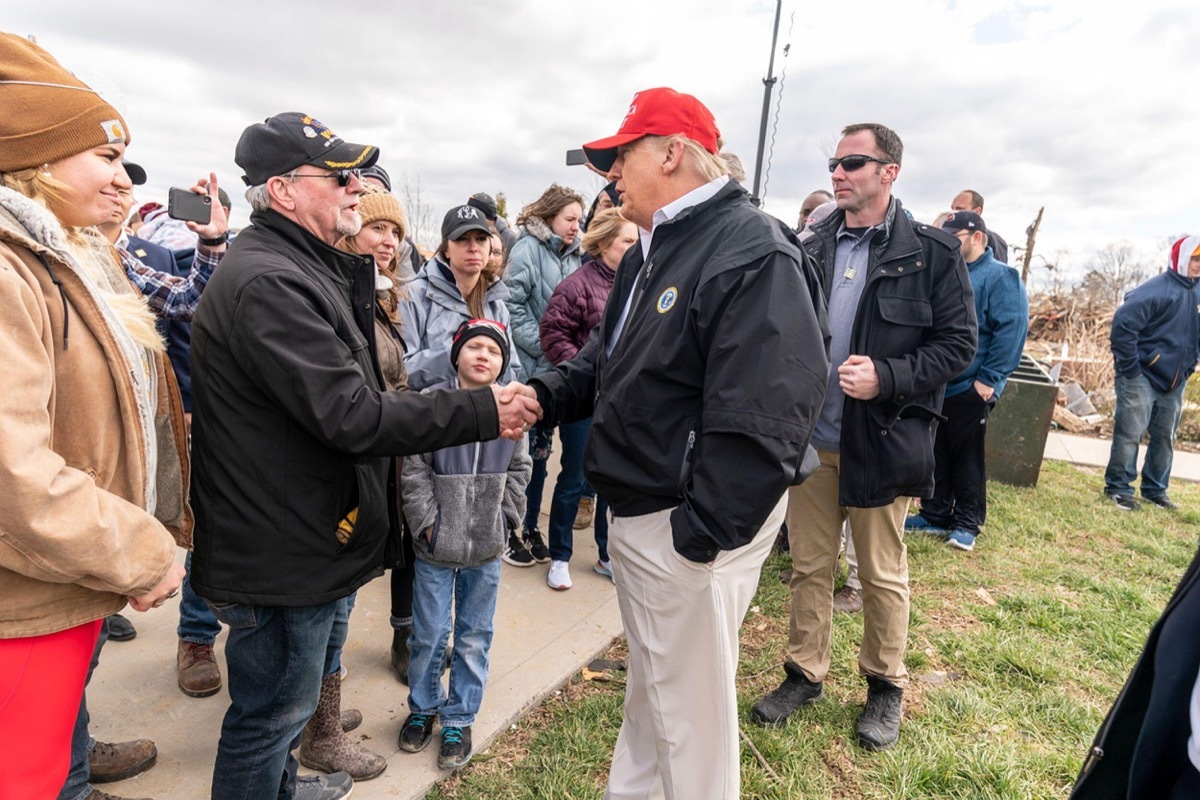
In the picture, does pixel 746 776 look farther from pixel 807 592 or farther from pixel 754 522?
pixel 754 522

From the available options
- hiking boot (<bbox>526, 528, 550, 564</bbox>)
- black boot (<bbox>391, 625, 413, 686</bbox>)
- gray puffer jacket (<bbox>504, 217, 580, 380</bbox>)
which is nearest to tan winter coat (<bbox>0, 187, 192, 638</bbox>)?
black boot (<bbox>391, 625, 413, 686</bbox>)

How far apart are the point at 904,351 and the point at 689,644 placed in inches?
65.3

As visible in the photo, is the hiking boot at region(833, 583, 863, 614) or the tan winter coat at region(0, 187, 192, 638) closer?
the tan winter coat at region(0, 187, 192, 638)

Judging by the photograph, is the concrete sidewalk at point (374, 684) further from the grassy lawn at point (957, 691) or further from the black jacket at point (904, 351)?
the black jacket at point (904, 351)

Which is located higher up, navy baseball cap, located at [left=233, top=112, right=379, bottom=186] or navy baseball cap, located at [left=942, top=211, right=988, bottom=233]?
navy baseball cap, located at [left=942, top=211, right=988, bottom=233]

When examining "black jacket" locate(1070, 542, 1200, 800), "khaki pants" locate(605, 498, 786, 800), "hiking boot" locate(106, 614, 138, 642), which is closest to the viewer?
"black jacket" locate(1070, 542, 1200, 800)

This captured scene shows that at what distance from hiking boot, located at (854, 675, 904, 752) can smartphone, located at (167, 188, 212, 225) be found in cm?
342

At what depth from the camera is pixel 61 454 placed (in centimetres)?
158

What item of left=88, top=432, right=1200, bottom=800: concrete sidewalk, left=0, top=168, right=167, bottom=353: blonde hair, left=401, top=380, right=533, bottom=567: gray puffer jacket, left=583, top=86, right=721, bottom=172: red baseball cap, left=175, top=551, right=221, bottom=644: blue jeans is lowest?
left=88, top=432, right=1200, bottom=800: concrete sidewalk

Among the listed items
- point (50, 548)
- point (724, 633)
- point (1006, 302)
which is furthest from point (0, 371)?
point (1006, 302)

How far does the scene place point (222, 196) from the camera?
355 cm

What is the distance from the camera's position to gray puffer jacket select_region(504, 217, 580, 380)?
191 inches

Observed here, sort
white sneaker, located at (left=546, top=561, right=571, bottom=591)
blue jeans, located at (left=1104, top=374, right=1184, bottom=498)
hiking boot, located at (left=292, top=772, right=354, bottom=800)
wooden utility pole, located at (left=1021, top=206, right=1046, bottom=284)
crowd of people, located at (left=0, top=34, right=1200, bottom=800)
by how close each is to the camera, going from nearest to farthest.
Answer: crowd of people, located at (left=0, top=34, right=1200, bottom=800) < hiking boot, located at (left=292, top=772, right=354, bottom=800) < white sneaker, located at (left=546, top=561, right=571, bottom=591) < blue jeans, located at (left=1104, top=374, right=1184, bottom=498) < wooden utility pole, located at (left=1021, top=206, right=1046, bottom=284)

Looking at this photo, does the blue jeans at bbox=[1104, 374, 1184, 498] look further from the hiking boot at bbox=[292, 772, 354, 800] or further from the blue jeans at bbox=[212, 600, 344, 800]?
the blue jeans at bbox=[212, 600, 344, 800]
